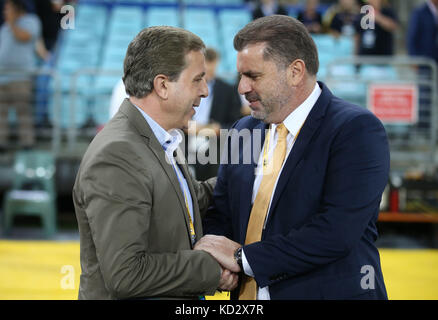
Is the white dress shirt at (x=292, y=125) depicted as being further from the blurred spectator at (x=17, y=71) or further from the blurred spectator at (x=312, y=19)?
the blurred spectator at (x=312, y=19)

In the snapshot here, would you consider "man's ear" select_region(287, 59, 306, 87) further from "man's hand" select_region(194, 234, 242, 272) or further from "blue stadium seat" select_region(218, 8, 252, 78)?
"blue stadium seat" select_region(218, 8, 252, 78)

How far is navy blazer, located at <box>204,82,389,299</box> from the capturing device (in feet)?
6.79

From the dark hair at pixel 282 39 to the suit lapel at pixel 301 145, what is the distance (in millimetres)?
179

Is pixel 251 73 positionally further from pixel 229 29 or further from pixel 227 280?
pixel 229 29

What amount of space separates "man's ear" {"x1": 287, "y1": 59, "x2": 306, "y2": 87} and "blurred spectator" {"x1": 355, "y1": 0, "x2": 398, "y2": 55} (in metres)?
6.53

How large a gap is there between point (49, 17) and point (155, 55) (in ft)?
25.9

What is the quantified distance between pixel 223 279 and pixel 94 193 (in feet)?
1.98

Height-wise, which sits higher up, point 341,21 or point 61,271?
point 341,21

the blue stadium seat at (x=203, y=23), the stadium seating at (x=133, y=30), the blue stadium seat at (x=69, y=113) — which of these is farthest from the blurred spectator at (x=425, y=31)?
the blue stadium seat at (x=203, y=23)

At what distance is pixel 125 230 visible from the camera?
188 cm

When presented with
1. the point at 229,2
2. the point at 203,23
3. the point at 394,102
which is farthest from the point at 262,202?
the point at 229,2

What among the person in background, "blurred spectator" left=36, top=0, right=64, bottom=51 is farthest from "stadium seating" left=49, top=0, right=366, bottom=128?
the person in background

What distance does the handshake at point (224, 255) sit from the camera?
2146 mm
